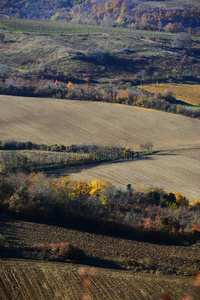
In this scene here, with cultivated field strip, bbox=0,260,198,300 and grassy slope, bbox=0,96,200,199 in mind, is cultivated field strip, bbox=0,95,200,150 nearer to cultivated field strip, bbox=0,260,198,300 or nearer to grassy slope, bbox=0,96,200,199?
grassy slope, bbox=0,96,200,199

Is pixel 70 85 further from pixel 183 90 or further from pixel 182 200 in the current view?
pixel 182 200

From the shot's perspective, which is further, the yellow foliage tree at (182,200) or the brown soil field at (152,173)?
the brown soil field at (152,173)

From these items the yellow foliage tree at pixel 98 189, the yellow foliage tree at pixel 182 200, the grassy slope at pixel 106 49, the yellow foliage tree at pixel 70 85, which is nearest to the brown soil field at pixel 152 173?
the yellow foliage tree at pixel 182 200

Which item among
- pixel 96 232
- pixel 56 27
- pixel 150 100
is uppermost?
pixel 56 27

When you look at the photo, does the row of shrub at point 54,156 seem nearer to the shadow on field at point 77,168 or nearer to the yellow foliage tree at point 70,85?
the shadow on field at point 77,168

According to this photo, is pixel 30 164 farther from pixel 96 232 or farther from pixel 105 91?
pixel 105 91

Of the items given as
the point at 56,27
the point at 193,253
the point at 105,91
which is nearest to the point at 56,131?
the point at 105,91
